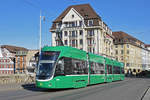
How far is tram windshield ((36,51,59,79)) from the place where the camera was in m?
17.1

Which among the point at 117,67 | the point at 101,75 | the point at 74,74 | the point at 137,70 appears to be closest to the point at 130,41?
the point at 137,70

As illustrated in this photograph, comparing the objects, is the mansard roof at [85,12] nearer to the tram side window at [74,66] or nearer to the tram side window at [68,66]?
the tram side window at [74,66]

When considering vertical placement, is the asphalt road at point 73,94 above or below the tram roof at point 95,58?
below

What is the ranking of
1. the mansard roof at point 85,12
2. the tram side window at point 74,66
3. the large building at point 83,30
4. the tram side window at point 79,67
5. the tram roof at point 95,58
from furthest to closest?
the mansard roof at point 85,12 < the large building at point 83,30 < the tram roof at point 95,58 < the tram side window at point 79,67 < the tram side window at point 74,66

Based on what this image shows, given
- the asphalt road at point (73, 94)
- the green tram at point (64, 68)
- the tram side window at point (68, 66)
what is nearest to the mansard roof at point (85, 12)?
the green tram at point (64, 68)

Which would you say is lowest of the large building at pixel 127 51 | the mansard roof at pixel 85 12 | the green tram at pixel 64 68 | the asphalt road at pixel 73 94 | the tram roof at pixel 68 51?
the asphalt road at pixel 73 94

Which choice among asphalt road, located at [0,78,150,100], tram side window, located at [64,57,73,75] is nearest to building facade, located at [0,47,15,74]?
asphalt road, located at [0,78,150,100]

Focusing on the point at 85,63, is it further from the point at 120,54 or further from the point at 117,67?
the point at 120,54

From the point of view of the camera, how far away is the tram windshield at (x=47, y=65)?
1712 cm

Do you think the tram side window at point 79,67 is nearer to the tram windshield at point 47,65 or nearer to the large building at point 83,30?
the tram windshield at point 47,65

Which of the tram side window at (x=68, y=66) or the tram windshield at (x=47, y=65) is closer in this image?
the tram windshield at (x=47, y=65)

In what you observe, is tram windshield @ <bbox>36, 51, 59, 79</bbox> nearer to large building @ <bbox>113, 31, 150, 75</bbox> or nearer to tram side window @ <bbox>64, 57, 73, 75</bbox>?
tram side window @ <bbox>64, 57, 73, 75</bbox>

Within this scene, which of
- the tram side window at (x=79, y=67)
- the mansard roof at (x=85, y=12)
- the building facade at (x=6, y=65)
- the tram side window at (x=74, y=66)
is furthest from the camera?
the building facade at (x=6, y=65)

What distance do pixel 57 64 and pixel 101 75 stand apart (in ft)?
35.7
